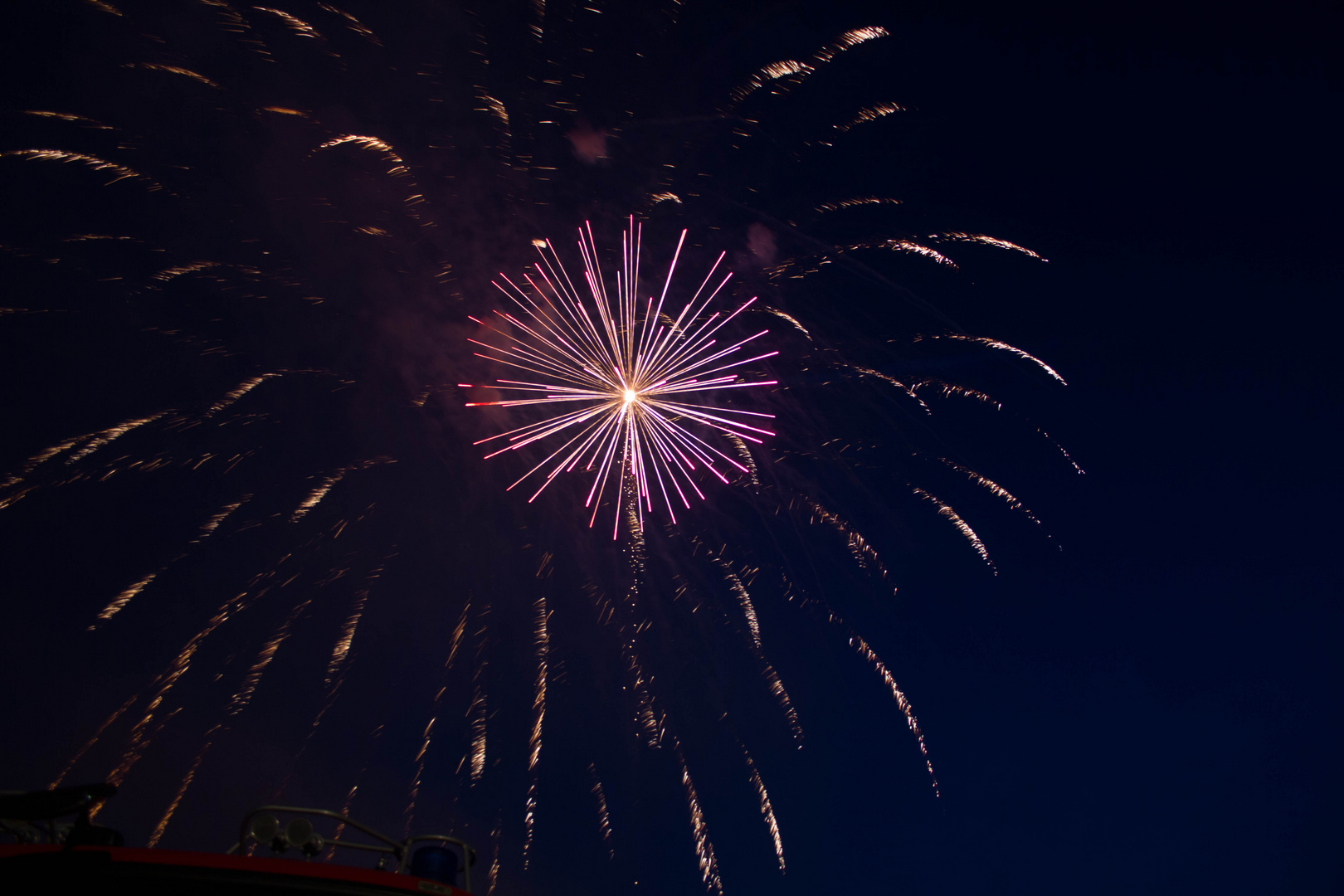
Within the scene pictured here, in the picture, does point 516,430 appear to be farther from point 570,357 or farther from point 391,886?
point 391,886

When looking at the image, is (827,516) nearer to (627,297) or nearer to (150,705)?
(627,297)

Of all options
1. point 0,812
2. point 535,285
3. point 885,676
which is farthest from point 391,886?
point 885,676

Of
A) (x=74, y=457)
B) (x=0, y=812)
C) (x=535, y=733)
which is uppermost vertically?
(x=74, y=457)

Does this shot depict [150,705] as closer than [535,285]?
Yes

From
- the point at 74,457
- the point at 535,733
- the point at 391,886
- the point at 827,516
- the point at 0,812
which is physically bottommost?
the point at 391,886

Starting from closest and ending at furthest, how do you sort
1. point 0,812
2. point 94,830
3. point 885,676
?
point 0,812, point 94,830, point 885,676

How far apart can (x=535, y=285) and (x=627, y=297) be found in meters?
1.41

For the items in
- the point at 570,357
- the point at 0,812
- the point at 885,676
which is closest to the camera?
the point at 0,812

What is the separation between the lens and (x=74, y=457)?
32.5ft

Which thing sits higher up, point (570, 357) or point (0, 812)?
point (570, 357)

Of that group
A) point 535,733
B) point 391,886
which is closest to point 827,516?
point 535,733

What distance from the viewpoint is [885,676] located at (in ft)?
36.7

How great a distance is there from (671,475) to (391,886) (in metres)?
7.92

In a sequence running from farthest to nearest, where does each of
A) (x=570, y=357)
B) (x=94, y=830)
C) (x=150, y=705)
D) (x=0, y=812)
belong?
(x=570, y=357)
(x=150, y=705)
(x=94, y=830)
(x=0, y=812)
